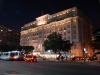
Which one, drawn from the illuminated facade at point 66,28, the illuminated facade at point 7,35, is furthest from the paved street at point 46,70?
the illuminated facade at point 7,35

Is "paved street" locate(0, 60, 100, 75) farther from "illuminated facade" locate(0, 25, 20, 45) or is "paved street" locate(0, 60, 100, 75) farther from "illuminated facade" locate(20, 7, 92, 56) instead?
"illuminated facade" locate(0, 25, 20, 45)

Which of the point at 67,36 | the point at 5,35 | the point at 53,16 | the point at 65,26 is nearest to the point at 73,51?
the point at 67,36

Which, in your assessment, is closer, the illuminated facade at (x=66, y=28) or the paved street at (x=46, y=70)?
the paved street at (x=46, y=70)

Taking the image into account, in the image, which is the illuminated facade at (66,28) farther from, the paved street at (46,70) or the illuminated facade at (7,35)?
the paved street at (46,70)

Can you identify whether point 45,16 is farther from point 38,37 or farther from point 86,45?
point 86,45

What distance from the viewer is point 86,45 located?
9438 centimetres

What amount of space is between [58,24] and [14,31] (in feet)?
261

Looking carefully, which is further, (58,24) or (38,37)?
(38,37)

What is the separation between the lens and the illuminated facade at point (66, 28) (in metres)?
89.6

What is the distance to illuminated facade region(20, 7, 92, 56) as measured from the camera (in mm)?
89631

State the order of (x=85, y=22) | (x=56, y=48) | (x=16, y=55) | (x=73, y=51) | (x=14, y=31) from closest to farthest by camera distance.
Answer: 1. (x=16, y=55)
2. (x=56, y=48)
3. (x=73, y=51)
4. (x=85, y=22)
5. (x=14, y=31)

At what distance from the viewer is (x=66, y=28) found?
95250 mm

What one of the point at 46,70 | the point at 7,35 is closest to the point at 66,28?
the point at 46,70

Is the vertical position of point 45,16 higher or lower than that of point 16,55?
higher
